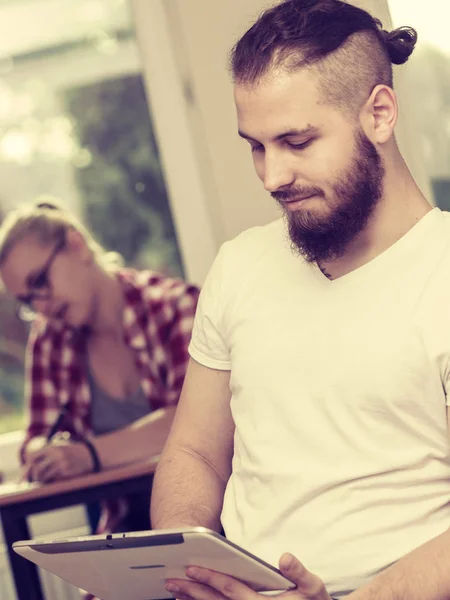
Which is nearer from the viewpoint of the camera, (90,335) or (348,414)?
(348,414)

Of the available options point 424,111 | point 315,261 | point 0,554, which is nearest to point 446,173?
point 424,111

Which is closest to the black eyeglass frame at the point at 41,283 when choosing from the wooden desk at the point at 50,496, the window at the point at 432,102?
the wooden desk at the point at 50,496

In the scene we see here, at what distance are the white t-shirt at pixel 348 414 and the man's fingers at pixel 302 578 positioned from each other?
3.5 inches

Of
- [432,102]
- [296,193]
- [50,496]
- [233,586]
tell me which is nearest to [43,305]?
[50,496]

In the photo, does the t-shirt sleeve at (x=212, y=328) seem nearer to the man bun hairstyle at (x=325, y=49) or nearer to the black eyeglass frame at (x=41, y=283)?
the man bun hairstyle at (x=325, y=49)

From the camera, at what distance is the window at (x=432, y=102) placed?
2.07 metres

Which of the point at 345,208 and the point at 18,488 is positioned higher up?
the point at 345,208

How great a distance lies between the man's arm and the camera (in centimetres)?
149

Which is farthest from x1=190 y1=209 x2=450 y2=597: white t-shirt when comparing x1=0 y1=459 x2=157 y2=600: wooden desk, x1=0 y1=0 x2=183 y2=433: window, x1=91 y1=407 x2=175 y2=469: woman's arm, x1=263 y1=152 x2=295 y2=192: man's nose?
x1=0 y1=0 x2=183 y2=433: window

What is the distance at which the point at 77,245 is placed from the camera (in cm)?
260

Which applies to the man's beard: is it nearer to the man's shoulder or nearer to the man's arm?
the man's shoulder

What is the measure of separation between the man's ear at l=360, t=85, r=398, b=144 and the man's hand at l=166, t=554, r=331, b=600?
585 mm

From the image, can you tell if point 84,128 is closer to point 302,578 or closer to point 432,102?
point 432,102

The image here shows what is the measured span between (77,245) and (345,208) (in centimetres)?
139
